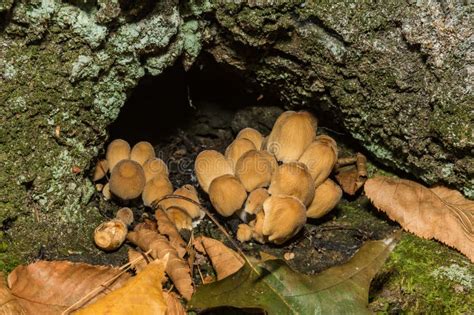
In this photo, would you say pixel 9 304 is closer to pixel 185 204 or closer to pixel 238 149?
pixel 185 204

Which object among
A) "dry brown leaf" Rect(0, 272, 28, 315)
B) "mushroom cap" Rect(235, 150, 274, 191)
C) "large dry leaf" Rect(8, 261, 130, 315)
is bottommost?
"dry brown leaf" Rect(0, 272, 28, 315)

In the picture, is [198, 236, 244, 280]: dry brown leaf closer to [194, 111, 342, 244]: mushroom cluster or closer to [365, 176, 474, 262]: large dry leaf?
[194, 111, 342, 244]: mushroom cluster

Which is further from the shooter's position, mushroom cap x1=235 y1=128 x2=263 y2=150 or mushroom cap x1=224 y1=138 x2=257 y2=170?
mushroom cap x1=235 y1=128 x2=263 y2=150

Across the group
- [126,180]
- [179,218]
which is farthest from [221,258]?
[126,180]

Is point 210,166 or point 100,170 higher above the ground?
point 210,166

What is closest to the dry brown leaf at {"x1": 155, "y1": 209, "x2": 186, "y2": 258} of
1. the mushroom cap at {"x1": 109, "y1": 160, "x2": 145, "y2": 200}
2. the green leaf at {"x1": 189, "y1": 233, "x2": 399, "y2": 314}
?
the mushroom cap at {"x1": 109, "y1": 160, "x2": 145, "y2": 200}

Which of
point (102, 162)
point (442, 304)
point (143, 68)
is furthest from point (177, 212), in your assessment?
point (442, 304)

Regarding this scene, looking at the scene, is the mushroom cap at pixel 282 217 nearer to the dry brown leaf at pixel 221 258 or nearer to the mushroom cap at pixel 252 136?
the dry brown leaf at pixel 221 258
